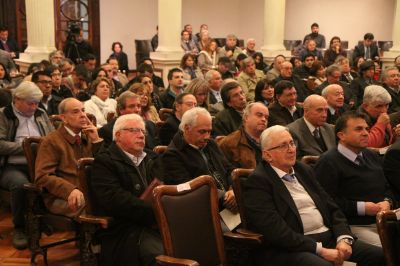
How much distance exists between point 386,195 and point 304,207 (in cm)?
80

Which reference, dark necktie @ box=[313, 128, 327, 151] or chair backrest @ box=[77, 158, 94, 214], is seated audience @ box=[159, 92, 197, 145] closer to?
dark necktie @ box=[313, 128, 327, 151]

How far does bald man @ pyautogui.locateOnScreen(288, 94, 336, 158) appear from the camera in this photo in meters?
4.38

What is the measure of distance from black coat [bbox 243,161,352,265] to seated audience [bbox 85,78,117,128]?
295 cm

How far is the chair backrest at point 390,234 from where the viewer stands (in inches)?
106

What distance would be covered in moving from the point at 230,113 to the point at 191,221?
2.25 m

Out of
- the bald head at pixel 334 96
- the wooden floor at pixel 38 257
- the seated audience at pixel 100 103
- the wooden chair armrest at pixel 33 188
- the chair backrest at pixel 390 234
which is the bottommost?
the wooden floor at pixel 38 257

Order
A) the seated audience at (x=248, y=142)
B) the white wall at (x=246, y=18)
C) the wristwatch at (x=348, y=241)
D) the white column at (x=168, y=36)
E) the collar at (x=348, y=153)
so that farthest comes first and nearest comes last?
the white wall at (x=246, y=18) → the white column at (x=168, y=36) → the seated audience at (x=248, y=142) → the collar at (x=348, y=153) → the wristwatch at (x=348, y=241)

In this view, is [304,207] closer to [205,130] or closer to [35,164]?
[205,130]

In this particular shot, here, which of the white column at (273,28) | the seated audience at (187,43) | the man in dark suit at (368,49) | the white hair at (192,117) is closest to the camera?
the white hair at (192,117)

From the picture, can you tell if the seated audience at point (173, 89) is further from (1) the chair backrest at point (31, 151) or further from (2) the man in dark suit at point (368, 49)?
(2) the man in dark suit at point (368, 49)

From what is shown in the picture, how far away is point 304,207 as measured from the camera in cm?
305

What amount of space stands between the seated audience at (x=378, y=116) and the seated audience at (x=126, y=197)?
205 centimetres

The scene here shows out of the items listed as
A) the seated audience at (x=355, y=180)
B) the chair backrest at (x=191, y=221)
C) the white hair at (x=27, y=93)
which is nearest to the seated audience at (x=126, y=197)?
the chair backrest at (x=191, y=221)

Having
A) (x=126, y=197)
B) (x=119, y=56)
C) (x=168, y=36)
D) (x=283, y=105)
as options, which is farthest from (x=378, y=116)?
(x=119, y=56)
